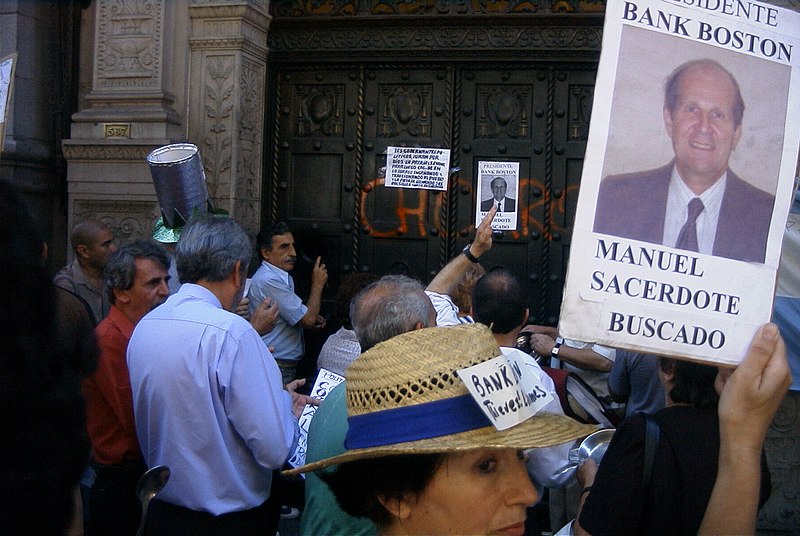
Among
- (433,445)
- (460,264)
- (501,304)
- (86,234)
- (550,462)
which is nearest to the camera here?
(433,445)

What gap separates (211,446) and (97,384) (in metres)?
0.68

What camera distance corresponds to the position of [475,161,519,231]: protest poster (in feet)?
21.1

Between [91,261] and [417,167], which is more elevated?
[417,167]

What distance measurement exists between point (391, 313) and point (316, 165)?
406 centimetres

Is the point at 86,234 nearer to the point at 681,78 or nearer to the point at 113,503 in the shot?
the point at 113,503

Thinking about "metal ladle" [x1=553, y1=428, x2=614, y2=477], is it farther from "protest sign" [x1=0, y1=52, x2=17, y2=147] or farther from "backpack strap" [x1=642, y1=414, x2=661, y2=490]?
"protest sign" [x1=0, y1=52, x2=17, y2=147]

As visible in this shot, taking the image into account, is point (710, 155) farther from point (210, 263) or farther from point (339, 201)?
point (339, 201)

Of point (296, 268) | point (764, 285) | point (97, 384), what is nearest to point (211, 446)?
point (97, 384)

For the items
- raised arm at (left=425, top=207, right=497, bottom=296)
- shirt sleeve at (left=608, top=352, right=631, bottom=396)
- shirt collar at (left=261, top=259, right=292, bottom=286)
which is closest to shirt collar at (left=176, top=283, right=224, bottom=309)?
raised arm at (left=425, top=207, right=497, bottom=296)

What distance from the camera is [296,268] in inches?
262

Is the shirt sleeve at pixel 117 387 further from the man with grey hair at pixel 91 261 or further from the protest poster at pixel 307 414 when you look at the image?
the man with grey hair at pixel 91 261

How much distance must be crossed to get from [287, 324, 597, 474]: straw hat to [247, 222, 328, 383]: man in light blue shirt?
3.86 metres

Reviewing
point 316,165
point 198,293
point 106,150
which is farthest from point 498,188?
point 198,293

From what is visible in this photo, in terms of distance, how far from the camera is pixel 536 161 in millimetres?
6410
